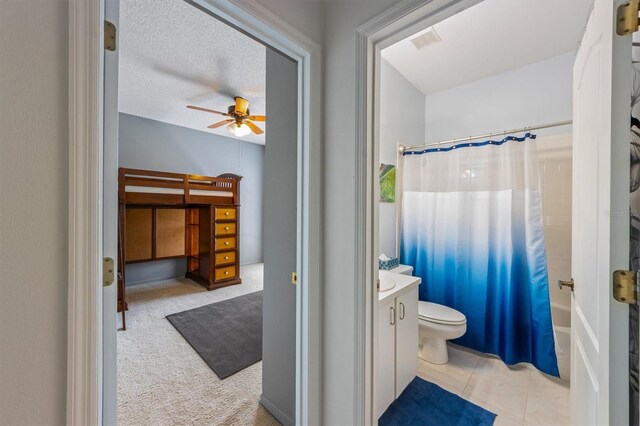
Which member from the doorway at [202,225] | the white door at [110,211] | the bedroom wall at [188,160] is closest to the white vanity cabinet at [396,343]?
the doorway at [202,225]

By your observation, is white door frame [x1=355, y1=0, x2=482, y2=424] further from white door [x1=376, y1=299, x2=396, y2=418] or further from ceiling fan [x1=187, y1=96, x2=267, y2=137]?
ceiling fan [x1=187, y1=96, x2=267, y2=137]

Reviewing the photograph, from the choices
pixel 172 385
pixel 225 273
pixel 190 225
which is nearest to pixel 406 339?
pixel 172 385

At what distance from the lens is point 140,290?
376 cm

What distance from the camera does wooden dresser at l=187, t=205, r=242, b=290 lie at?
3953mm

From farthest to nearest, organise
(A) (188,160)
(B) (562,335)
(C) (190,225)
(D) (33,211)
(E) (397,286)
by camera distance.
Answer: (A) (188,160), (C) (190,225), (B) (562,335), (E) (397,286), (D) (33,211)

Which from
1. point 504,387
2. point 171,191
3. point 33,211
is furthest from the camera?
point 171,191

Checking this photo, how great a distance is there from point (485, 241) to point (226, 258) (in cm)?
351

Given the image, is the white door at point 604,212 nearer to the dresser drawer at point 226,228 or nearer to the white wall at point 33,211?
the white wall at point 33,211

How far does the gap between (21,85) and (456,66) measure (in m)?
2.86

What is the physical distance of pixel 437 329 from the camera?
196cm

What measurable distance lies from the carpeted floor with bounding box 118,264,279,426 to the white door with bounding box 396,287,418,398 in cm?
85

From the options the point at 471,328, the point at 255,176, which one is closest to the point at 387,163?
the point at 471,328

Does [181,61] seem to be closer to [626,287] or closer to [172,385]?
[172,385]

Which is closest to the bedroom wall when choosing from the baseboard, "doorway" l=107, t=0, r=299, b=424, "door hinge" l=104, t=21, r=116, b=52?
"doorway" l=107, t=0, r=299, b=424
